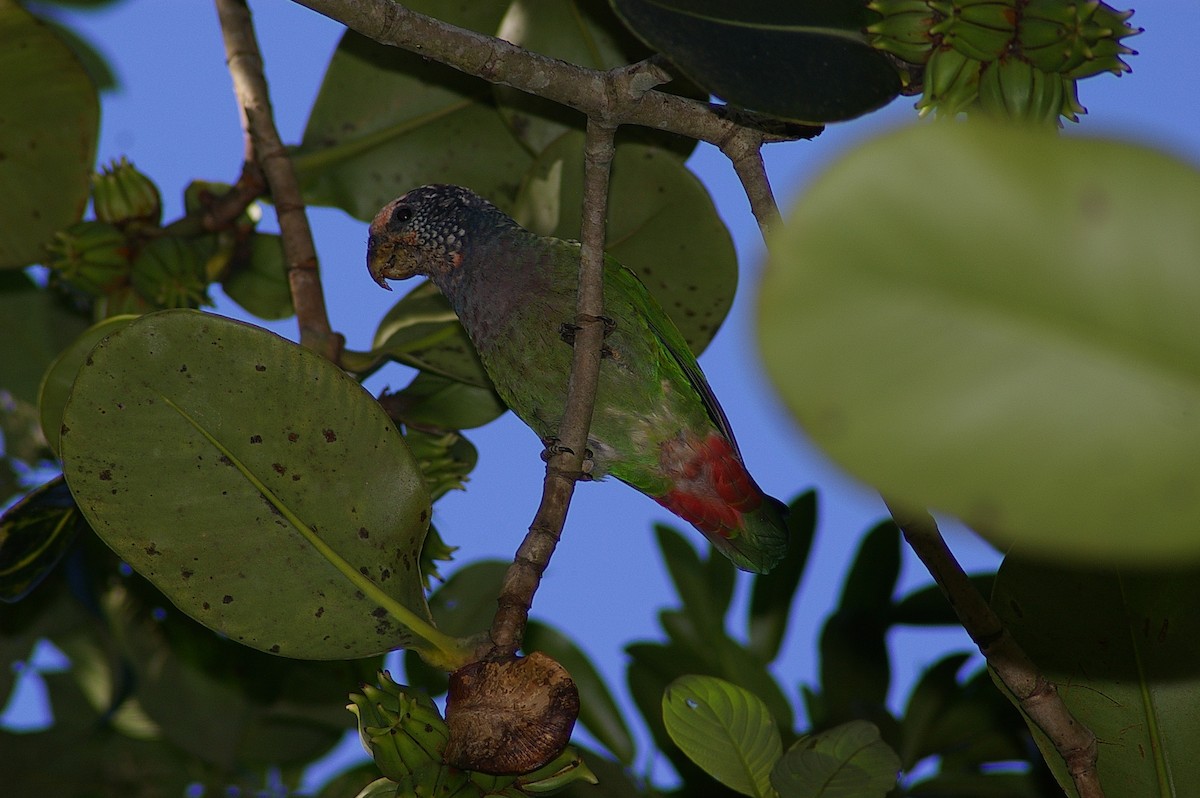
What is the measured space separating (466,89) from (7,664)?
6.28 ft

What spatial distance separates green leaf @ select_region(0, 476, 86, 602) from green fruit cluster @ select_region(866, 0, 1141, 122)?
155cm

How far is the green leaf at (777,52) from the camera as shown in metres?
1.26

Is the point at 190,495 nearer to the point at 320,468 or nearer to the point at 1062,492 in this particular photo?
the point at 320,468

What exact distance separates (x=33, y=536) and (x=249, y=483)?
65 cm

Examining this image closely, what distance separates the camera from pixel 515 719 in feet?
4.47

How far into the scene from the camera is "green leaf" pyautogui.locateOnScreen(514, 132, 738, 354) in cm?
214

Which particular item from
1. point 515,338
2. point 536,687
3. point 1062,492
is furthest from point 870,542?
point 1062,492

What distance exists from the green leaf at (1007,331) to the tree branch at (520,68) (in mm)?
1020

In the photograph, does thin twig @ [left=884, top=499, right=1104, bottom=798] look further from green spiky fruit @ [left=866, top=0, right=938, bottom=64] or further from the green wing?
the green wing

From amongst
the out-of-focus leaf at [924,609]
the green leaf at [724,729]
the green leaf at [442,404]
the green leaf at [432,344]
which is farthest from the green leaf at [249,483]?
the out-of-focus leaf at [924,609]

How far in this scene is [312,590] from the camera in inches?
60.6

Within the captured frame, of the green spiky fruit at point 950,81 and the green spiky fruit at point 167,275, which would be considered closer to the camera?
the green spiky fruit at point 950,81

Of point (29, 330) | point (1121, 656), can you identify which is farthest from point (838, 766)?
point (29, 330)

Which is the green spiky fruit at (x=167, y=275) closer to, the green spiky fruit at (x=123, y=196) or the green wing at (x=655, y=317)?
the green spiky fruit at (x=123, y=196)
